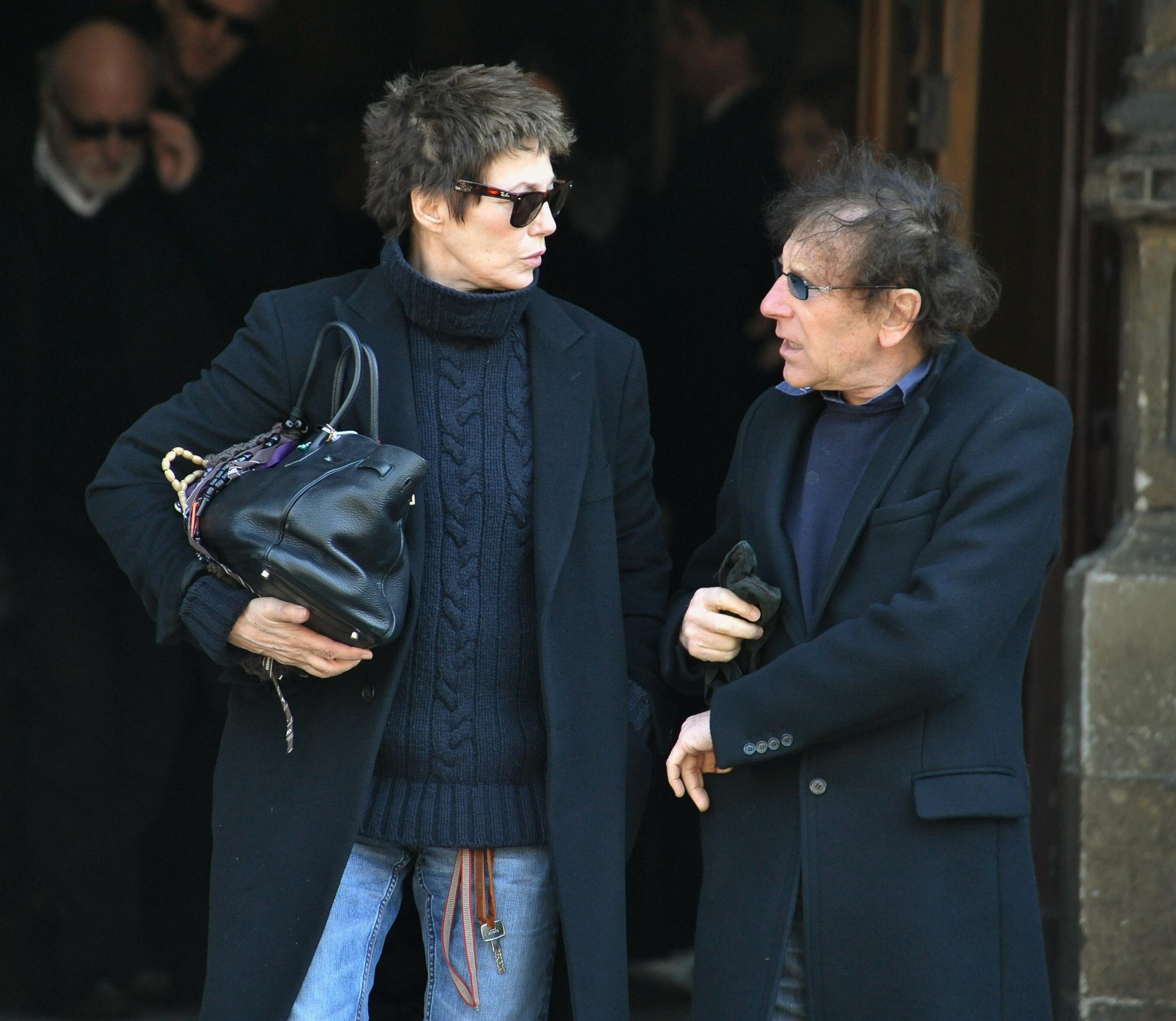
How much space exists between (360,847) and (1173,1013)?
5.60 feet

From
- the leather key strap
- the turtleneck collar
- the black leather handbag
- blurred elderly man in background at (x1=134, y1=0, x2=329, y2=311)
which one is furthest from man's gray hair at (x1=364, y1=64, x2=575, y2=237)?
blurred elderly man in background at (x1=134, y1=0, x2=329, y2=311)

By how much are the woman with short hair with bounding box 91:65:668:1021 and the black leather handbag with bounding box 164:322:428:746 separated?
11 centimetres

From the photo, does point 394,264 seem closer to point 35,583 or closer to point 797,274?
point 797,274

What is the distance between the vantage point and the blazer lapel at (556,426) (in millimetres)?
2510

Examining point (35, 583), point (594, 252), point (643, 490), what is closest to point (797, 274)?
point (643, 490)

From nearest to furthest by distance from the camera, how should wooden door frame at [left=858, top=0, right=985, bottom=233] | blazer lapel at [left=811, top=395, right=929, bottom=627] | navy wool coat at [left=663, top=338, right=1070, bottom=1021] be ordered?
navy wool coat at [left=663, top=338, right=1070, bottom=1021] < blazer lapel at [left=811, top=395, right=929, bottom=627] < wooden door frame at [left=858, top=0, right=985, bottom=233]

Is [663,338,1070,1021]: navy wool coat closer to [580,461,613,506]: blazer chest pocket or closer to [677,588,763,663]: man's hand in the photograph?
[677,588,763,663]: man's hand

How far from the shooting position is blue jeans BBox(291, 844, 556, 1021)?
253 cm

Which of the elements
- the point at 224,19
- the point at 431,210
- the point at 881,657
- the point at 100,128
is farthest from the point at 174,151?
the point at 881,657

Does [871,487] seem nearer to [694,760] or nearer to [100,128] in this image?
[694,760]

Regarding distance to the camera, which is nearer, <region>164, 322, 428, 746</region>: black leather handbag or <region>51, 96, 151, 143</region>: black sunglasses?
<region>164, 322, 428, 746</region>: black leather handbag

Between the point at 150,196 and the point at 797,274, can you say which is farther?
the point at 150,196

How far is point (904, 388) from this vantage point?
2.43 m

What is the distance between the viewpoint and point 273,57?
3.95 metres
